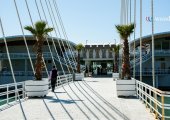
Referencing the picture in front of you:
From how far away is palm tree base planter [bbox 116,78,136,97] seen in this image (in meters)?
16.7

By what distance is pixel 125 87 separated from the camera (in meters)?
16.8

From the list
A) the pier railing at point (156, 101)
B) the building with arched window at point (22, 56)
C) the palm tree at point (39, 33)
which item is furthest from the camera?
the building with arched window at point (22, 56)

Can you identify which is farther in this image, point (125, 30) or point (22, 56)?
point (22, 56)

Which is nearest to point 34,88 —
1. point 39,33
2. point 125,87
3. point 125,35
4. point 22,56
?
point 39,33

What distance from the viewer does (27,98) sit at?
52.8 feet

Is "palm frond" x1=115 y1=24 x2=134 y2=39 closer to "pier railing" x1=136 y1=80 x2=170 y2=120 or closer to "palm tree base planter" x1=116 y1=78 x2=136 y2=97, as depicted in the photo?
"palm tree base planter" x1=116 y1=78 x2=136 y2=97

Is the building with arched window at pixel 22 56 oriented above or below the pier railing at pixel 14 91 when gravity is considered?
above

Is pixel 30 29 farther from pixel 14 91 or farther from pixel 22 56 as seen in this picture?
pixel 22 56

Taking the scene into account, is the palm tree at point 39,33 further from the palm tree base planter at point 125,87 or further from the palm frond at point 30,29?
the palm tree base planter at point 125,87

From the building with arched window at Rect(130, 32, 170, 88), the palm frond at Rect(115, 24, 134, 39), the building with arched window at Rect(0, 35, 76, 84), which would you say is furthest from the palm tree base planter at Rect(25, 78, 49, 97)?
the building with arched window at Rect(0, 35, 76, 84)

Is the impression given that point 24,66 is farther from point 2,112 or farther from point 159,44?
point 2,112

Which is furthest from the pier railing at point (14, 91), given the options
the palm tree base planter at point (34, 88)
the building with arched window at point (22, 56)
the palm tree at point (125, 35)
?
the building with arched window at point (22, 56)

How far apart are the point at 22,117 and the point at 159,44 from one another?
4592 centimetres

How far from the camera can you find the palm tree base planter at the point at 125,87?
16.7 meters
